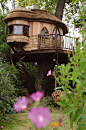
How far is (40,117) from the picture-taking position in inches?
26.5

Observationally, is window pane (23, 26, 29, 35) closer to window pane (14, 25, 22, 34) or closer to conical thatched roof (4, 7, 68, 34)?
window pane (14, 25, 22, 34)

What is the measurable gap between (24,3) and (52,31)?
21.1ft

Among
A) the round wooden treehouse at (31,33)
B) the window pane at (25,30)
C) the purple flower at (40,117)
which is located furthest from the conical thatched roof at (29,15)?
the purple flower at (40,117)

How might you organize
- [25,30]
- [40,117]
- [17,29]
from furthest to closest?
1. [25,30]
2. [17,29]
3. [40,117]

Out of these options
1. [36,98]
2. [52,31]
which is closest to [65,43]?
[52,31]

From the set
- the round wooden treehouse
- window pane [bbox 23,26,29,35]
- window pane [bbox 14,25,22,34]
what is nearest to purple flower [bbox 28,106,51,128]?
the round wooden treehouse

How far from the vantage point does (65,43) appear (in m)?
10.6

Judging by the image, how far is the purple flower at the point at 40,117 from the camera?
2.15ft

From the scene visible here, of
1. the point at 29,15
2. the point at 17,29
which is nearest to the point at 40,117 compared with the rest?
the point at 17,29

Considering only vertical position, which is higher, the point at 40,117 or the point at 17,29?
the point at 17,29

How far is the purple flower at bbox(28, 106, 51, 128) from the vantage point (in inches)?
25.8

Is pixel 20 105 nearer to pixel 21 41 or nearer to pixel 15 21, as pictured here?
pixel 21 41

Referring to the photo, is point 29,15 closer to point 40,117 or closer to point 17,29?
point 17,29

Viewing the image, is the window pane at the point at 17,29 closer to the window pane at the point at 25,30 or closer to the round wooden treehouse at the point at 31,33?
the round wooden treehouse at the point at 31,33
